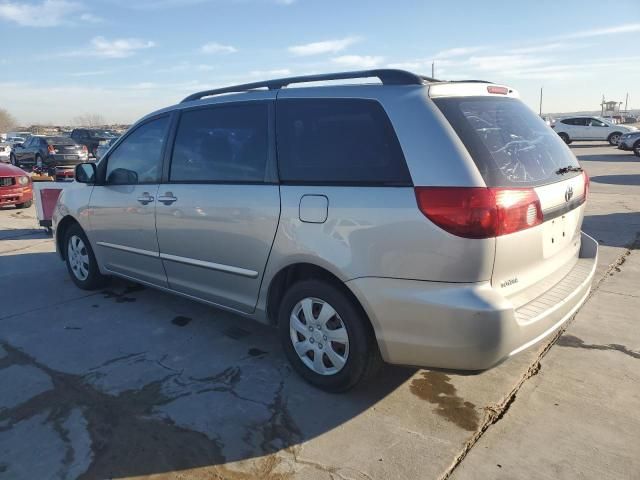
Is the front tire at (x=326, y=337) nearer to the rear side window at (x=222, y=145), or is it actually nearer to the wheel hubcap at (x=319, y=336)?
the wheel hubcap at (x=319, y=336)

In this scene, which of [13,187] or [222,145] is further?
[13,187]

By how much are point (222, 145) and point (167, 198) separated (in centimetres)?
67

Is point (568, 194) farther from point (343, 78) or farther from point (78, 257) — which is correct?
point (78, 257)

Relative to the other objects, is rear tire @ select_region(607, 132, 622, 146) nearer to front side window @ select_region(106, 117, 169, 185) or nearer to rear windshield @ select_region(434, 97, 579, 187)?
rear windshield @ select_region(434, 97, 579, 187)

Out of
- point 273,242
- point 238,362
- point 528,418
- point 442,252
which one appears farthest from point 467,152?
point 238,362

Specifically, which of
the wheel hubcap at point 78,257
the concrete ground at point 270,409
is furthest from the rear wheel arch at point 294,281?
the wheel hubcap at point 78,257

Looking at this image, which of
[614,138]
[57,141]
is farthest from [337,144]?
[614,138]

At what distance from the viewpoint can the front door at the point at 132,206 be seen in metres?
4.17

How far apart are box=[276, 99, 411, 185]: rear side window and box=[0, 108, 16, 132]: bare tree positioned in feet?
379

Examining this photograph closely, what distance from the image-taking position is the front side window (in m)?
4.15

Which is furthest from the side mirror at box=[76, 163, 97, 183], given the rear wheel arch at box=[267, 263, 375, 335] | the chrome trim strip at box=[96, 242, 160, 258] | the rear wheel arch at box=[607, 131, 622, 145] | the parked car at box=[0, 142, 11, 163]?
the rear wheel arch at box=[607, 131, 622, 145]

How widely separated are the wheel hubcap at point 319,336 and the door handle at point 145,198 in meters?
1.71

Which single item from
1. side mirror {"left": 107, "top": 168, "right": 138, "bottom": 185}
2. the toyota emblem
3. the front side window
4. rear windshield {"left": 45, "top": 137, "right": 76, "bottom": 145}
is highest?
rear windshield {"left": 45, "top": 137, "right": 76, "bottom": 145}

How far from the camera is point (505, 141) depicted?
2.78m
